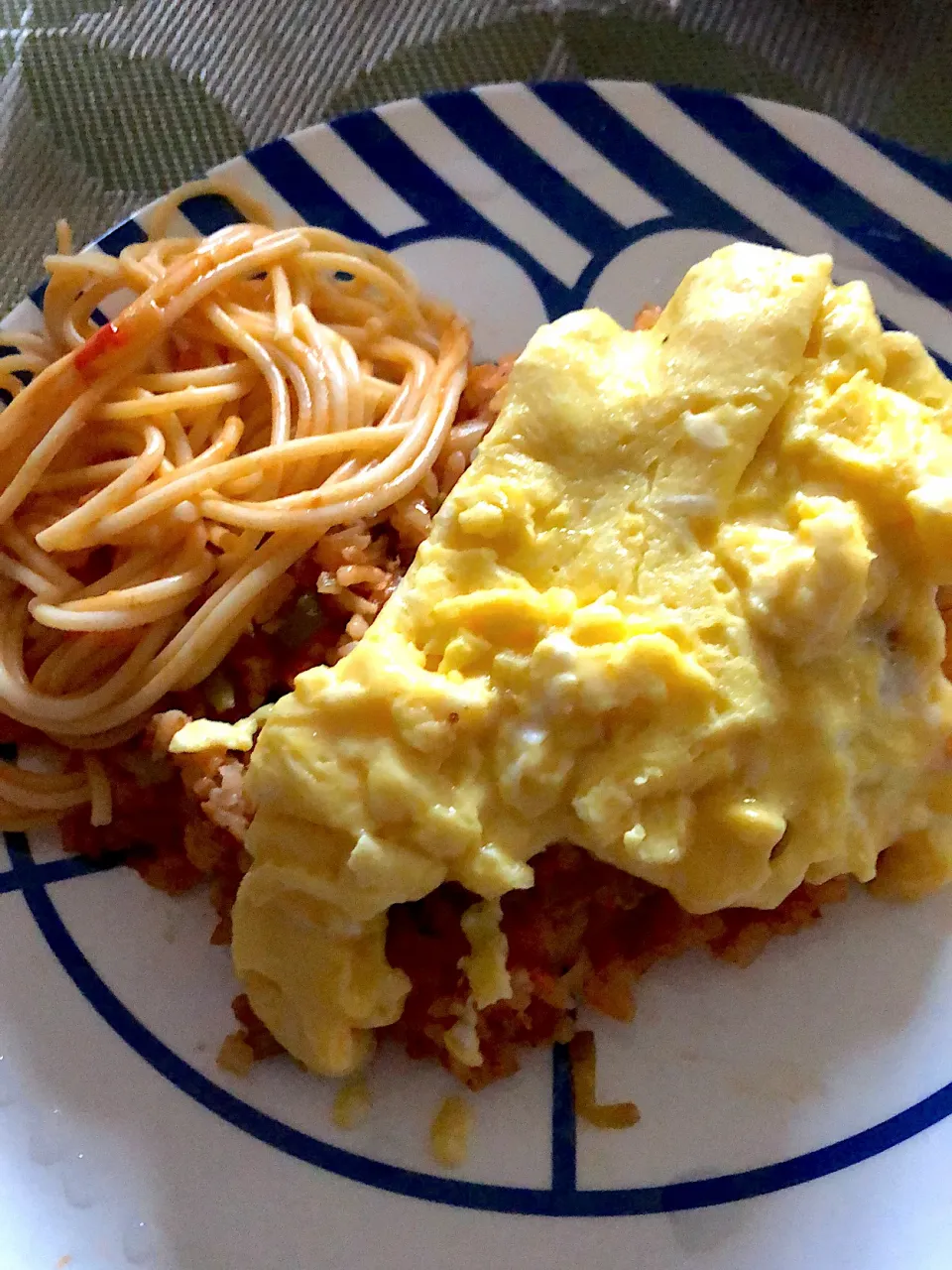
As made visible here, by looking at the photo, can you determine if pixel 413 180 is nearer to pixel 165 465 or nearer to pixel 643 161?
pixel 643 161

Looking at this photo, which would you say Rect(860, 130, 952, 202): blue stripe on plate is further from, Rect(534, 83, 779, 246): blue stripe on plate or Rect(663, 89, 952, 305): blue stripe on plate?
Rect(534, 83, 779, 246): blue stripe on plate

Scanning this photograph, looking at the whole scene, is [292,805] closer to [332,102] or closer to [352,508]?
[352,508]

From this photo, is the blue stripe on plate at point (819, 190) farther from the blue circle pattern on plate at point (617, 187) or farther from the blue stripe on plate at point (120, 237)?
the blue stripe on plate at point (120, 237)

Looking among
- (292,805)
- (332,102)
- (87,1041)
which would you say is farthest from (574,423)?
(332,102)

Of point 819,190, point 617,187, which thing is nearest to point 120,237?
point 617,187

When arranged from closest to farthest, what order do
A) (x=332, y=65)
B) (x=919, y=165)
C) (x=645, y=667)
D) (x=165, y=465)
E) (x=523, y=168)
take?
1. (x=645, y=667)
2. (x=165, y=465)
3. (x=919, y=165)
4. (x=523, y=168)
5. (x=332, y=65)

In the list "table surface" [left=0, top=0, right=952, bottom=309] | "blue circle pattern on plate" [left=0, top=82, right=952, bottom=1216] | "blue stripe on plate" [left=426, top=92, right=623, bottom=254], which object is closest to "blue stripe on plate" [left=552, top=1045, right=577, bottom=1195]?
"blue circle pattern on plate" [left=0, top=82, right=952, bottom=1216]
